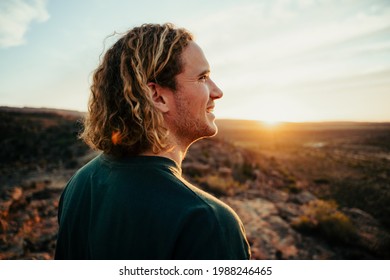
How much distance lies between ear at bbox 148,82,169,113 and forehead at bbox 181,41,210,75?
136 millimetres

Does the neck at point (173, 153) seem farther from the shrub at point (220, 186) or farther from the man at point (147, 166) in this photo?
the shrub at point (220, 186)

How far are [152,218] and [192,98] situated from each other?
0.64m

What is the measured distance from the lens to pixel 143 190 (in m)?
0.89

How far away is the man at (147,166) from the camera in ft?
2.73

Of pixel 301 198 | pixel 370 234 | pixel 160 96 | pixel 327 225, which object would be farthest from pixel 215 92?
→ pixel 301 198

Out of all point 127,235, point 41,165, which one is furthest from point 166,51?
point 41,165

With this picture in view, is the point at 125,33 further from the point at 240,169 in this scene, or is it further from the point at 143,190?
the point at 240,169

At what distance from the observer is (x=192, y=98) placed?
130 cm

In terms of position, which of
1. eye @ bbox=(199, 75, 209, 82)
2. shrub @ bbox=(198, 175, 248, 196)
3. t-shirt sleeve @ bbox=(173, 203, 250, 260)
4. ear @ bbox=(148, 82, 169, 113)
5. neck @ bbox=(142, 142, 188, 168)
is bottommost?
shrub @ bbox=(198, 175, 248, 196)

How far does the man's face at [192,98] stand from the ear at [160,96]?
0.13ft

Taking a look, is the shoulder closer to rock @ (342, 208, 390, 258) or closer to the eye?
the eye

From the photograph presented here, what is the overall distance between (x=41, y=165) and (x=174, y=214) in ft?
42.0

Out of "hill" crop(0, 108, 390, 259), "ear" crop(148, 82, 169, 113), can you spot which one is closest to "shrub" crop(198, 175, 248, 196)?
"hill" crop(0, 108, 390, 259)

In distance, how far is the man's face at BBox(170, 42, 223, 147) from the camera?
1278 millimetres
